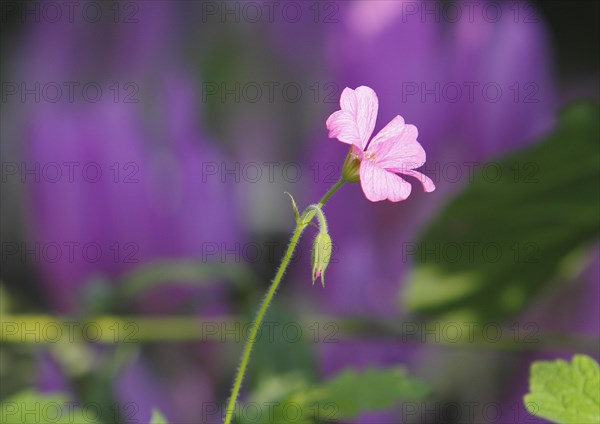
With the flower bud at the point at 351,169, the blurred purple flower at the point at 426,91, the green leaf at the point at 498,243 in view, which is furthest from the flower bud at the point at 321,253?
the blurred purple flower at the point at 426,91

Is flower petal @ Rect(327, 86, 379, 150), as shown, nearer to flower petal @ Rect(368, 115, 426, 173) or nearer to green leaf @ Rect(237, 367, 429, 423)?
flower petal @ Rect(368, 115, 426, 173)

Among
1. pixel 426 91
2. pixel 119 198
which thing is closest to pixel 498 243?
pixel 426 91

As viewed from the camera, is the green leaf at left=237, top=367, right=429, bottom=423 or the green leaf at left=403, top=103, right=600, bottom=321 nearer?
the green leaf at left=237, top=367, right=429, bottom=423

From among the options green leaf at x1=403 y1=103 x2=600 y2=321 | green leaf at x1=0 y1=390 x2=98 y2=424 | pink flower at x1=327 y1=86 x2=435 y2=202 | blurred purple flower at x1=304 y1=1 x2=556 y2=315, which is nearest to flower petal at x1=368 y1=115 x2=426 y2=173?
pink flower at x1=327 y1=86 x2=435 y2=202

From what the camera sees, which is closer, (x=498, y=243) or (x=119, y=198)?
(x=498, y=243)

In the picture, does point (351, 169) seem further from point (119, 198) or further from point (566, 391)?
point (119, 198)
